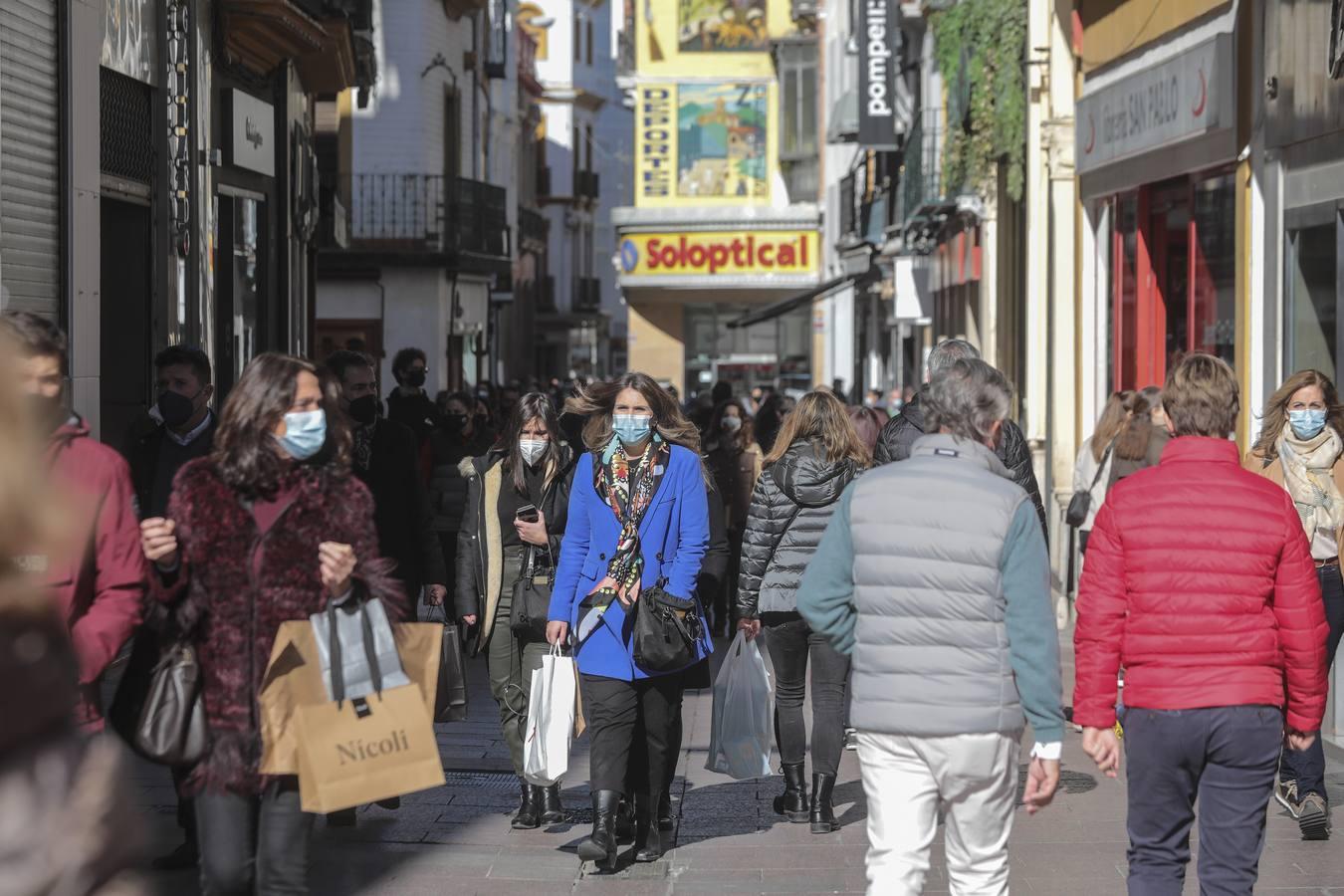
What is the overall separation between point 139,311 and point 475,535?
6.26m

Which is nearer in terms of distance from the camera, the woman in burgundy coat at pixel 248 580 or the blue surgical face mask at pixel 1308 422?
the woman in burgundy coat at pixel 248 580

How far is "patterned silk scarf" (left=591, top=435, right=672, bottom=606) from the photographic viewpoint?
765cm

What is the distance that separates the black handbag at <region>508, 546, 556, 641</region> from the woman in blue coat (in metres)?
0.50

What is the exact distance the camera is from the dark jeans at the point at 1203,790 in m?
5.63

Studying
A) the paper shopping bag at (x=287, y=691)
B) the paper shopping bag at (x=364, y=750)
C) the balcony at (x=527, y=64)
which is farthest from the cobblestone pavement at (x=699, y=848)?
the balcony at (x=527, y=64)

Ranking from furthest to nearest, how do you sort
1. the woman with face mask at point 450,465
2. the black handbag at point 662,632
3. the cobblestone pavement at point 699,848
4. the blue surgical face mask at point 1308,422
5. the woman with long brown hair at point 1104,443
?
the woman with face mask at point 450,465, the woman with long brown hair at point 1104,443, the blue surgical face mask at point 1308,422, the black handbag at point 662,632, the cobblestone pavement at point 699,848

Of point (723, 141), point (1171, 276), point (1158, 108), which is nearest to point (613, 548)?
point (1158, 108)

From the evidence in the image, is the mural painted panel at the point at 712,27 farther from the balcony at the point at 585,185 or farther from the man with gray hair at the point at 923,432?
the man with gray hair at the point at 923,432

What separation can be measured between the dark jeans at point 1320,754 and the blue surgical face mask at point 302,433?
4191mm

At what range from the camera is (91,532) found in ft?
17.3

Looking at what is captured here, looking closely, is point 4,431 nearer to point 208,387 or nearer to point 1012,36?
point 208,387

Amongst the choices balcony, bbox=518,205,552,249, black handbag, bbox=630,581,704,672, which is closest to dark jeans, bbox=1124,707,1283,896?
black handbag, bbox=630,581,704,672

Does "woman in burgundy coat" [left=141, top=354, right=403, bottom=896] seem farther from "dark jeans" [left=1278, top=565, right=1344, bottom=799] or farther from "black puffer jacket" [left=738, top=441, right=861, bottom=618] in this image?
"dark jeans" [left=1278, top=565, right=1344, bottom=799]

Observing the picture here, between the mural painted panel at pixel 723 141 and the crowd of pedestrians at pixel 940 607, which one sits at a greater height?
the mural painted panel at pixel 723 141
